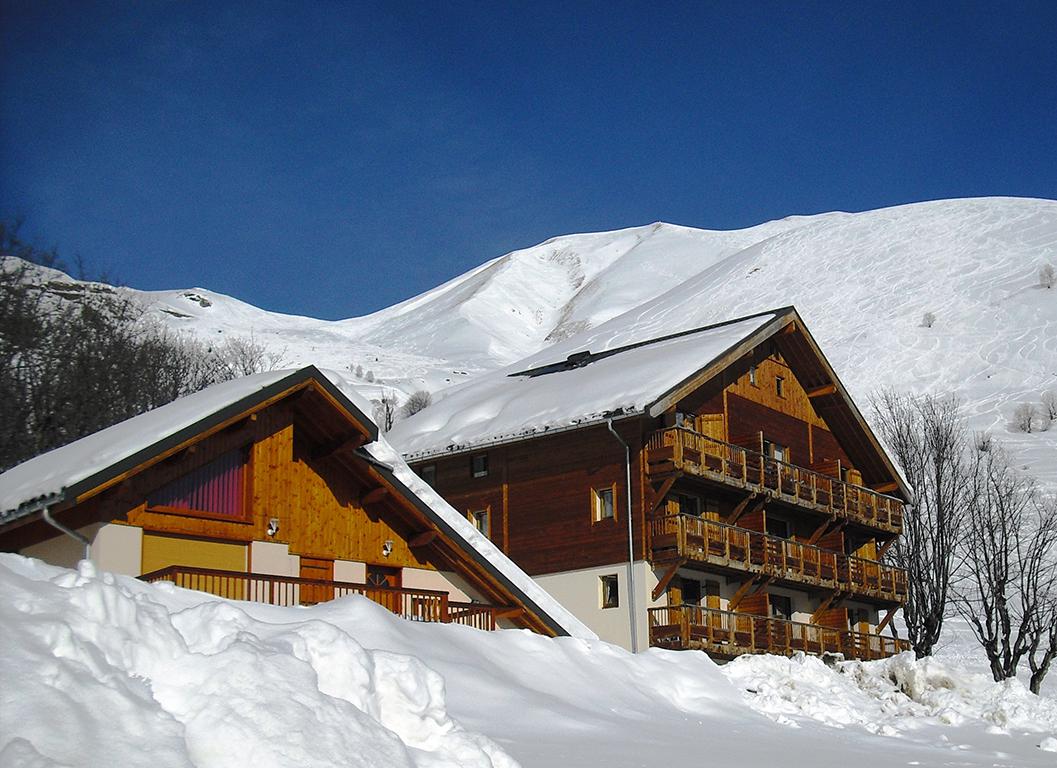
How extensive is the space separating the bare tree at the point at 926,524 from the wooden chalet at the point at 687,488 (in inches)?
70.6

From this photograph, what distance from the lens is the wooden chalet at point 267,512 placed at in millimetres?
21578

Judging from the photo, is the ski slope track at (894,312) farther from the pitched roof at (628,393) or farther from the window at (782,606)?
the window at (782,606)

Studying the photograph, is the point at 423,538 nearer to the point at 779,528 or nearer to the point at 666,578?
the point at 666,578

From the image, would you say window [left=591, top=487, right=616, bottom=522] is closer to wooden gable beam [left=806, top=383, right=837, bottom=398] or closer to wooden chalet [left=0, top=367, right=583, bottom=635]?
wooden chalet [left=0, top=367, right=583, bottom=635]

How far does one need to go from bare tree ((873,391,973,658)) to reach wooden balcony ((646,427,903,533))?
246 centimetres

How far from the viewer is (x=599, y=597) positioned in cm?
3712

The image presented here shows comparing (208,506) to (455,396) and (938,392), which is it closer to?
(455,396)

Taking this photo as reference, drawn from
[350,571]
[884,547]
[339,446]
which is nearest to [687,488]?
[884,547]

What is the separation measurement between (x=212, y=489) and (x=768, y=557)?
1953 centimetres

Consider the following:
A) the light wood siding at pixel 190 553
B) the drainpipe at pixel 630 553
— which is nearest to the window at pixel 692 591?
the drainpipe at pixel 630 553

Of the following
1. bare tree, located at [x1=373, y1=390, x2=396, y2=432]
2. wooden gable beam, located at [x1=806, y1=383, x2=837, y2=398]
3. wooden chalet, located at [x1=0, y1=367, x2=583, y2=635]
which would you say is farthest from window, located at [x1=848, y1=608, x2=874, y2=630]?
bare tree, located at [x1=373, y1=390, x2=396, y2=432]

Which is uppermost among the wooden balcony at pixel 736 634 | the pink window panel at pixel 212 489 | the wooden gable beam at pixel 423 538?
the pink window panel at pixel 212 489

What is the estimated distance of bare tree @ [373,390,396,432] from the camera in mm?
84181

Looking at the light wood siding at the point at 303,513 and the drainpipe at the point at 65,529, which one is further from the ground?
the light wood siding at the point at 303,513
